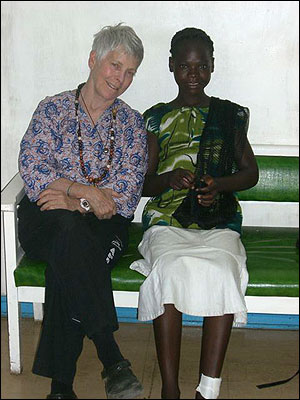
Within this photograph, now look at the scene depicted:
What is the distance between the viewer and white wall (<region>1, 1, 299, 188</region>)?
3373 mm

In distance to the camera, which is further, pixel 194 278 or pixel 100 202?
pixel 100 202

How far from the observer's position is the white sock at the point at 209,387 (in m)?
2.66


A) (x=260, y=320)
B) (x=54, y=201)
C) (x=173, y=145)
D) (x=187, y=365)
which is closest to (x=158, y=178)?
(x=173, y=145)

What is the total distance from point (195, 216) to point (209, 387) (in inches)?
28.3

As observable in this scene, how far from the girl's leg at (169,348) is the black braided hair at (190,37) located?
3.66ft

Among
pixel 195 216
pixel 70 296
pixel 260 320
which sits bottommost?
pixel 260 320

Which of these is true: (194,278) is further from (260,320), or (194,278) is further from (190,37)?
(190,37)

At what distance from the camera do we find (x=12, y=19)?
3.41m

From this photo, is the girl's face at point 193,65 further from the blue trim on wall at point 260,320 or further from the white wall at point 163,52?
the blue trim on wall at point 260,320

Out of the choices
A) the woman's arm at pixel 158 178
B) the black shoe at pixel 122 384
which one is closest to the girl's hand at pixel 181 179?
the woman's arm at pixel 158 178

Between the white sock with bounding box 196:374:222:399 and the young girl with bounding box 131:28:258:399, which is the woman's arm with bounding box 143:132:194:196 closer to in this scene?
the young girl with bounding box 131:28:258:399

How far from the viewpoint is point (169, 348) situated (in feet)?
8.93

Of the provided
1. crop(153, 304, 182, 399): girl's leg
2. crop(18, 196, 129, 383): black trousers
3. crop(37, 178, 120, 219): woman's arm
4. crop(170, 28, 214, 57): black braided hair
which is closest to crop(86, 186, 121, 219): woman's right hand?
crop(37, 178, 120, 219): woman's arm

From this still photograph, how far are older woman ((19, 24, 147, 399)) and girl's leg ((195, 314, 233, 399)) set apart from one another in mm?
269
